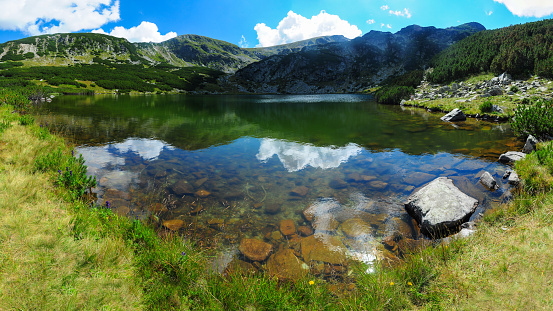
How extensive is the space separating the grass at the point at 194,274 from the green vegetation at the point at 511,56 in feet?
162

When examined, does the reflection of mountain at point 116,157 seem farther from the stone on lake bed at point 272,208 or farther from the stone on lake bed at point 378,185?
the stone on lake bed at point 378,185

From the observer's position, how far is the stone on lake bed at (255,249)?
6.07 metres

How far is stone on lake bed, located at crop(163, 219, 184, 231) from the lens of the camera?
7.05 m

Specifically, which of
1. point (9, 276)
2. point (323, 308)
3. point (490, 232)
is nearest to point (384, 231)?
point (490, 232)

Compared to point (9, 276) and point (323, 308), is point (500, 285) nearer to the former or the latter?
point (323, 308)

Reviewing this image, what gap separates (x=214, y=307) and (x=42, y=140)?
1335 cm

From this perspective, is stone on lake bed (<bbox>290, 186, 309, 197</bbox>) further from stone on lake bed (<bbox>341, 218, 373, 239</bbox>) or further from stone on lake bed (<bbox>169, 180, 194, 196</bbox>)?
stone on lake bed (<bbox>169, 180, 194, 196</bbox>)

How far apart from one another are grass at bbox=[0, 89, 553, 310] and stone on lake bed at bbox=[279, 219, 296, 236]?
1.93 metres

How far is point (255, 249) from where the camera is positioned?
636 centimetres

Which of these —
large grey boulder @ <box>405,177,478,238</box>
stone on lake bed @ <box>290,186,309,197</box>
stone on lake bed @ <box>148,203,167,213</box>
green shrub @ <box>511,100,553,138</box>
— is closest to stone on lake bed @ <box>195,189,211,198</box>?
stone on lake bed @ <box>148,203,167,213</box>

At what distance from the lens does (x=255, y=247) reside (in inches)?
254

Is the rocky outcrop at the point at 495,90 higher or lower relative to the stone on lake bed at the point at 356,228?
higher

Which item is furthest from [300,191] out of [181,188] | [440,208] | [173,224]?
[181,188]

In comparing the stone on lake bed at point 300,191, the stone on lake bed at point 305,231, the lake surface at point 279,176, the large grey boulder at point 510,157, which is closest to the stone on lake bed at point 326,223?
the lake surface at point 279,176
